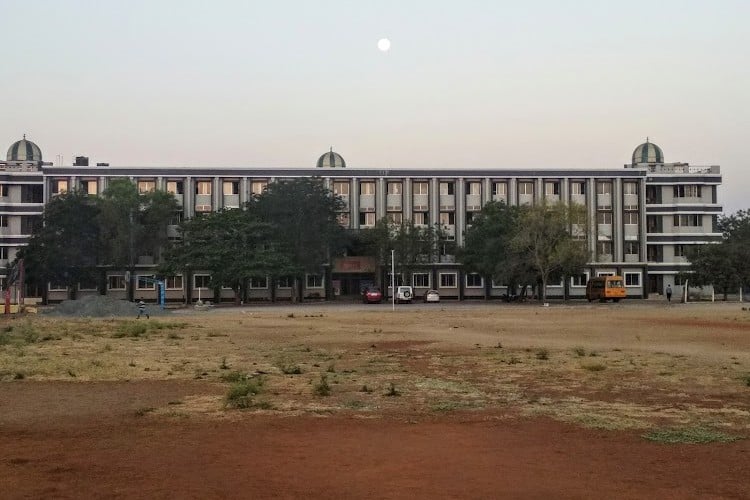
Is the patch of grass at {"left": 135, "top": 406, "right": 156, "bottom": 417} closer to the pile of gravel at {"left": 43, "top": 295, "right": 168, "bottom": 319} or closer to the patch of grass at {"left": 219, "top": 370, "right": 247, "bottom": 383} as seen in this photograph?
the patch of grass at {"left": 219, "top": 370, "right": 247, "bottom": 383}

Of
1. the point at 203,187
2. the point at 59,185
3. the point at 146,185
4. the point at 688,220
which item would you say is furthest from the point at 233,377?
the point at 688,220

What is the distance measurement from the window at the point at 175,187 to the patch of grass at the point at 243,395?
76691mm

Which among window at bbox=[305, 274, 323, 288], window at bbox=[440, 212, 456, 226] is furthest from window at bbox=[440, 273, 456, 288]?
window at bbox=[305, 274, 323, 288]

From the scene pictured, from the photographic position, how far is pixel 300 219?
8156 centimetres

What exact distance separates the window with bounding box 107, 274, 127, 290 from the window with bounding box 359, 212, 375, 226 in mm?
29163

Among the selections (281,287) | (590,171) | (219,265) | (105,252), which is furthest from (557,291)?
(105,252)

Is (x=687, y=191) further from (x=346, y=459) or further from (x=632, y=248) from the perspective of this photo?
(x=346, y=459)

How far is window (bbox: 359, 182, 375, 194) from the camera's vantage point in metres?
93.6

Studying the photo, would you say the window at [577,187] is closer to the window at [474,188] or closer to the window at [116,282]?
the window at [474,188]

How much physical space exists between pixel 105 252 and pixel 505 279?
42.7 meters

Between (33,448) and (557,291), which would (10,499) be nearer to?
(33,448)

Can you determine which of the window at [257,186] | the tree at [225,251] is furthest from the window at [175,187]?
the tree at [225,251]

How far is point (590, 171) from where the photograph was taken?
9469cm

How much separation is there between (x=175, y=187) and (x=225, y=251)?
65.4 ft
